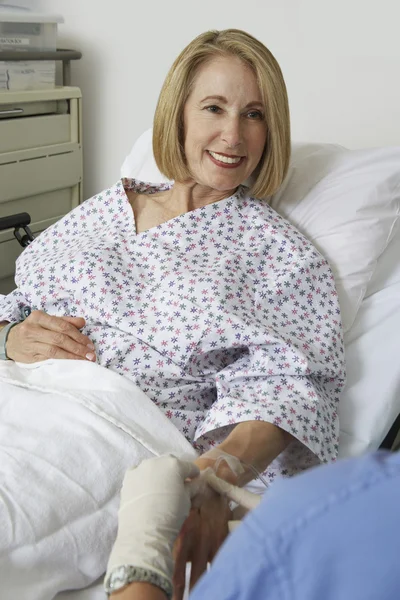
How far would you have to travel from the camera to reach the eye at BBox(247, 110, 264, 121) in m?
1.67

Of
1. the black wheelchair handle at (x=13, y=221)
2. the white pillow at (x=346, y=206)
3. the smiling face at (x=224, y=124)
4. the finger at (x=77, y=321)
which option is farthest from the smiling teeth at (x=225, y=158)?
the black wheelchair handle at (x=13, y=221)

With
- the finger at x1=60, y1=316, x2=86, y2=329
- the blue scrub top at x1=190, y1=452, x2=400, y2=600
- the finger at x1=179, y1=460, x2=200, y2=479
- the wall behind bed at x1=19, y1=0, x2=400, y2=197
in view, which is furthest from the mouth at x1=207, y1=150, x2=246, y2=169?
the blue scrub top at x1=190, y1=452, x2=400, y2=600

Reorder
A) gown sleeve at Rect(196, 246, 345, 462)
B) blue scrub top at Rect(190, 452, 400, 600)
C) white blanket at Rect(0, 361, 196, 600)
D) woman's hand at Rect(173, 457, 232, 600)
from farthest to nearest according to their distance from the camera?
gown sleeve at Rect(196, 246, 345, 462) → white blanket at Rect(0, 361, 196, 600) → woman's hand at Rect(173, 457, 232, 600) → blue scrub top at Rect(190, 452, 400, 600)

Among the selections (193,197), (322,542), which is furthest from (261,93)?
(322,542)

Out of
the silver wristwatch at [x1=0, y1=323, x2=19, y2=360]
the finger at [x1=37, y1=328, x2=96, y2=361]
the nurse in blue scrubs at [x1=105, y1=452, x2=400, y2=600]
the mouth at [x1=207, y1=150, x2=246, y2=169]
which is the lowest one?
the silver wristwatch at [x1=0, y1=323, x2=19, y2=360]

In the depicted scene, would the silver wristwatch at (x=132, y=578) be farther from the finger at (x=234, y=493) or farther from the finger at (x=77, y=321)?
the finger at (x=77, y=321)

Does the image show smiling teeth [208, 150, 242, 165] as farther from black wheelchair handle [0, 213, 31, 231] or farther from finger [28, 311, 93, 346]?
black wheelchair handle [0, 213, 31, 231]

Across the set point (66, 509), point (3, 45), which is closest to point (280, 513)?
point (66, 509)

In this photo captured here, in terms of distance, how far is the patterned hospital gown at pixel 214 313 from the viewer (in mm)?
1459

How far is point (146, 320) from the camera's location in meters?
1.55

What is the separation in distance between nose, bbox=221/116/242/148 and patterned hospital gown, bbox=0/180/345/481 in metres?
0.15

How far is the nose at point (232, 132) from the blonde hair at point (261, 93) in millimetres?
78

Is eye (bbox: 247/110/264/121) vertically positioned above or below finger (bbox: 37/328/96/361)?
above

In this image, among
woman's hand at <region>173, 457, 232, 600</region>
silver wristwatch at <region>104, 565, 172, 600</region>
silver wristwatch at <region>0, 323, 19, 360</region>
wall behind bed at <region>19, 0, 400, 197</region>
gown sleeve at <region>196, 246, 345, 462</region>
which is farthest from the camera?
wall behind bed at <region>19, 0, 400, 197</region>
